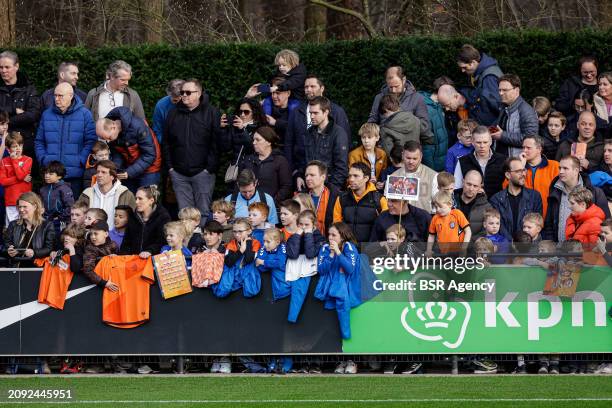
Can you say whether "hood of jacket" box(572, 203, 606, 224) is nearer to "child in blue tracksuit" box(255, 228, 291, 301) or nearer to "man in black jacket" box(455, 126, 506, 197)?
"man in black jacket" box(455, 126, 506, 197)

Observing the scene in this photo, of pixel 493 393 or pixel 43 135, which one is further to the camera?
pixel 43 135

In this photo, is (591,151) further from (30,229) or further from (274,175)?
(30,229)

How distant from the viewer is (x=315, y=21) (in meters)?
25.4

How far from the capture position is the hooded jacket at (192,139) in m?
16.9

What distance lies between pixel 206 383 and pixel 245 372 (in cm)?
80

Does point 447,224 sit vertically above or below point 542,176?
below

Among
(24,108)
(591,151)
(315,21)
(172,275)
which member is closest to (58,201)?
(24,108)

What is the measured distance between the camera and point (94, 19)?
24969 mm

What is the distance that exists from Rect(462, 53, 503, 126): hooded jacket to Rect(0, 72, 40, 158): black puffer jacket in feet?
19.4

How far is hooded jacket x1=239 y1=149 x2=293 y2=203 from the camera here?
16.1 meters

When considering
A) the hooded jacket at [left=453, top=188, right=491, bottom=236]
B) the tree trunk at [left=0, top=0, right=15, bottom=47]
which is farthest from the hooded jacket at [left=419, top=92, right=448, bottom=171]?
the tree trunk at [left=0, top=0, right=15, bottom=47]

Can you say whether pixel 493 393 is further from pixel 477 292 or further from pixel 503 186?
pixel 503 186

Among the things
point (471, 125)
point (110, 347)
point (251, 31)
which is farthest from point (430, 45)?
point (110, 347)

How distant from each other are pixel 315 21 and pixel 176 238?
1197 centimetres
